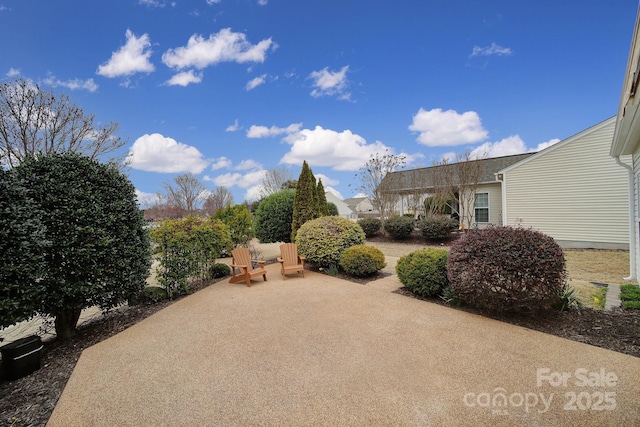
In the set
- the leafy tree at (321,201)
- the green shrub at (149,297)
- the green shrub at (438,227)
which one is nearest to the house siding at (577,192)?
the green shrub at (438,227)

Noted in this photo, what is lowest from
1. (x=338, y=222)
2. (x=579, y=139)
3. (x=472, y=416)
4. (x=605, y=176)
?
(x=472, y=416)

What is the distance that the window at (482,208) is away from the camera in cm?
1440

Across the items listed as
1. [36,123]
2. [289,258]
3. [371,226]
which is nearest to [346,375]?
[289,258]

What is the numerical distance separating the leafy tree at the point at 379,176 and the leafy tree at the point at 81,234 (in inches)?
507

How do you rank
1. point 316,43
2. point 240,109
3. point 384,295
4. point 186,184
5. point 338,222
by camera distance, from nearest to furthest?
1. point 384,295
2. point 338,222
3. point 316,43
4. point 240,109
5. point 186,184

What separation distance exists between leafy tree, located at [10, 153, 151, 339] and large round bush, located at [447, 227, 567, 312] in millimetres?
4934

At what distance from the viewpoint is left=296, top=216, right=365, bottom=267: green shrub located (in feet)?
23.7

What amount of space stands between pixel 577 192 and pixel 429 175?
7235mm

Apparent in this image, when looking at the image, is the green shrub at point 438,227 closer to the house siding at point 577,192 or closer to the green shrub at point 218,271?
the house siding at point 577,192

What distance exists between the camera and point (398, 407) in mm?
2213

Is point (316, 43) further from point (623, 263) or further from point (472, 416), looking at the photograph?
point (623, 263)

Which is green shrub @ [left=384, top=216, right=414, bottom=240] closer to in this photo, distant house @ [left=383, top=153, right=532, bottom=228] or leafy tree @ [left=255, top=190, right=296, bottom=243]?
distant house @ [left=383, top=153, right=532, bottom=228]

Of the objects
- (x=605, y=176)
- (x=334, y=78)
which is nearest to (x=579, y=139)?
(x=605, y=176)

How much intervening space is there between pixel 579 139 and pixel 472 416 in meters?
11.7
